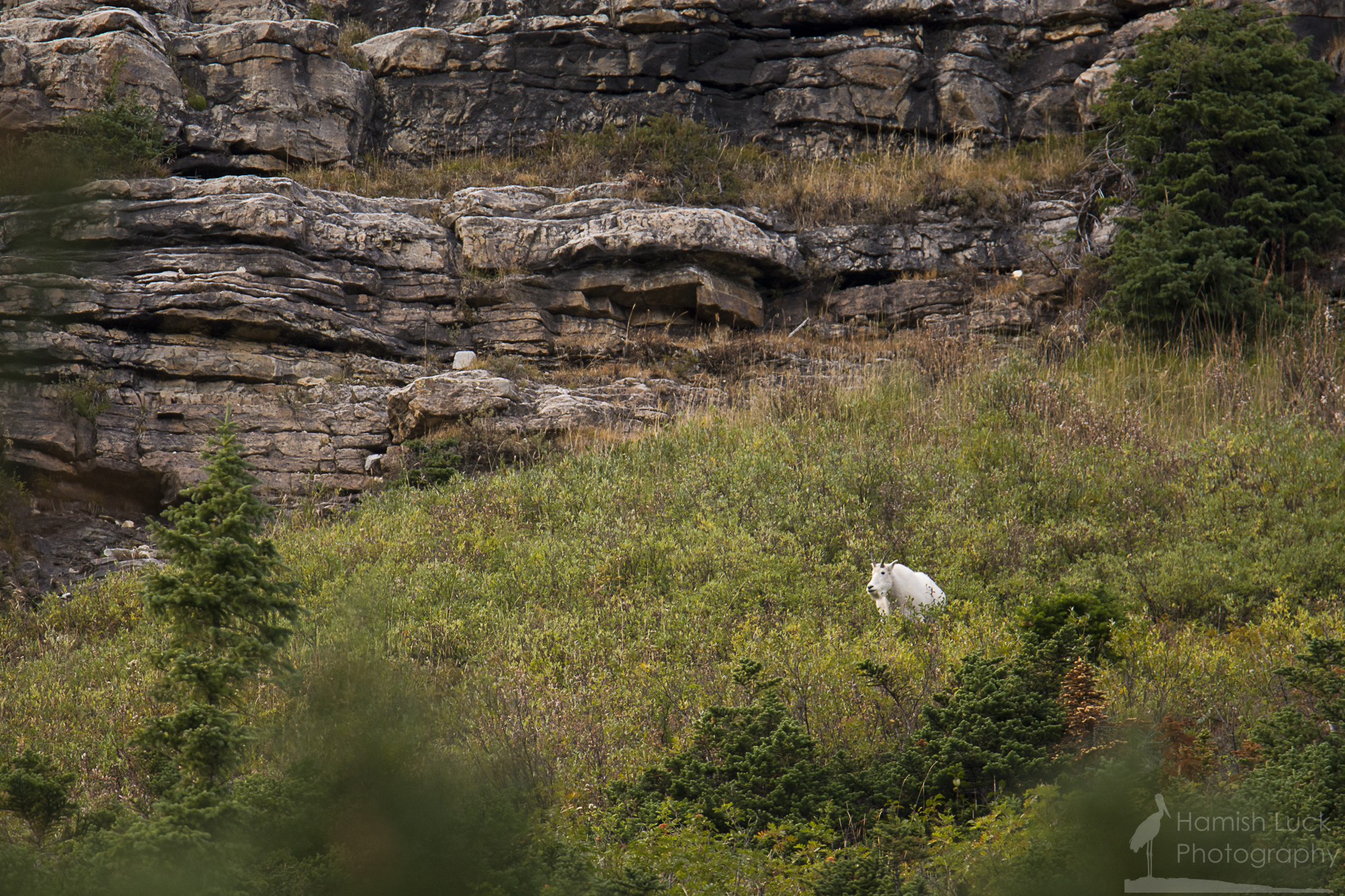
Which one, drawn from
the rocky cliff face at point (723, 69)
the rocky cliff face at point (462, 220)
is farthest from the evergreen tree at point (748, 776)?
the rocky cliff face at point (723, 69)

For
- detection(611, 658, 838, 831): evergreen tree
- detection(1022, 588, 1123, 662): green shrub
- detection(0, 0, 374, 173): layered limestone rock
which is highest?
detection(0, 0, 374, 173): layered limestone rock

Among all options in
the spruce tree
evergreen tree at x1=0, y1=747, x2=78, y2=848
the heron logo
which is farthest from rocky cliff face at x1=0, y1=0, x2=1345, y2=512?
the heron logo

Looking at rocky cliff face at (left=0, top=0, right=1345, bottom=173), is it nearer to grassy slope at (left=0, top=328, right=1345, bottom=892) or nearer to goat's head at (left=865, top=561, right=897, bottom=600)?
grassy slope at (left=0, top=328, right=1345, bottom=892)

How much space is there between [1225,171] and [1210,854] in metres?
13.5

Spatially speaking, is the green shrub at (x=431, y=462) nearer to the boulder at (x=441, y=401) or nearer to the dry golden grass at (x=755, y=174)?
the boulder at (x=441, y=401)

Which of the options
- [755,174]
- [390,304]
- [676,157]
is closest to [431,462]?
[390,304]

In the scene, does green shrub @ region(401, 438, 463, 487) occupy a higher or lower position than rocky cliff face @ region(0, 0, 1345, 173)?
lower

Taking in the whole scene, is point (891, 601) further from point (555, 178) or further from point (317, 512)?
point (555, 178)

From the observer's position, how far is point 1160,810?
1.62m

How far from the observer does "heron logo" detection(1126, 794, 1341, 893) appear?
1488 millimetres

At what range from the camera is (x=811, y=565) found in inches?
283

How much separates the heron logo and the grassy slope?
1623mm

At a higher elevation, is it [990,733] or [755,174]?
[755,174]

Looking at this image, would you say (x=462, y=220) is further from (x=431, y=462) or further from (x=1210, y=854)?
(x=1210, y=854)
